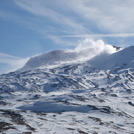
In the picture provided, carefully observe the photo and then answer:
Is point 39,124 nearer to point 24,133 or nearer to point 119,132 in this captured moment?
point 24,133

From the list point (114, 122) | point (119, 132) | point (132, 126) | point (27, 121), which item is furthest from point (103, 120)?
point (27, 121)

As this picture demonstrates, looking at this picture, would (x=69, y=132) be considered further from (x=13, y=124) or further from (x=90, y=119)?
(x=90, y=119)

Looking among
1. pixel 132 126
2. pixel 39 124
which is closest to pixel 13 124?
pixel 39 124

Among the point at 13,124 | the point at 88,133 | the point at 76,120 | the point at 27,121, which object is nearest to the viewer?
the point at 88,133

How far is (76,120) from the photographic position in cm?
18525

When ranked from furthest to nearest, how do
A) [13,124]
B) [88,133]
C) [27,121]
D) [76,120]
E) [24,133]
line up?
[76,120]
[27,121]
[13,124]
[88,133]
[24,133]

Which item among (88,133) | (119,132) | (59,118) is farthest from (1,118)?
(119,132)

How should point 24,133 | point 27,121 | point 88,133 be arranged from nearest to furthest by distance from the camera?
point 24,133, point 88,133, point 27,121

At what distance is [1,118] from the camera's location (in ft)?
556

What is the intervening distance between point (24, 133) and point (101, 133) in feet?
122

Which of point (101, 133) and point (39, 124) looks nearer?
point (101, 133)

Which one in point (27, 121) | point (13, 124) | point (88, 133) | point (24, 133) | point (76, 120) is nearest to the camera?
point (24, 133)

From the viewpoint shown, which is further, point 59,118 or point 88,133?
point 59,118

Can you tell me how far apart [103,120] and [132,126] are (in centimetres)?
2024
